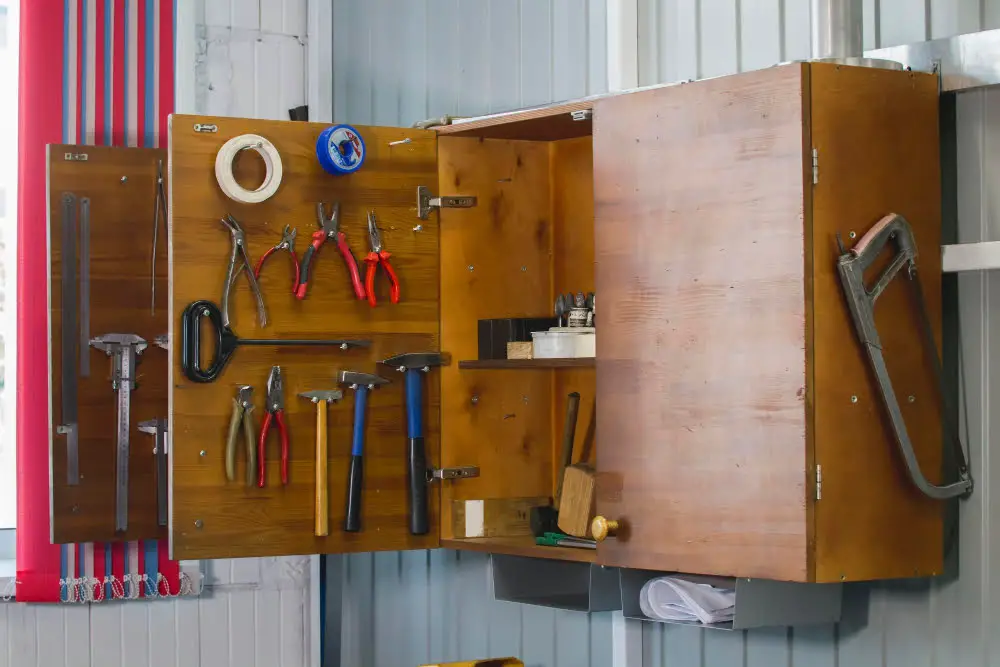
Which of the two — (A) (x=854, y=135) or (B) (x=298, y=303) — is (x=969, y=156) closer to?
(A) (x=854, y=135)

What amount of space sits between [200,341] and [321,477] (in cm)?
37

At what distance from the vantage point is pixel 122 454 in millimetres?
3086

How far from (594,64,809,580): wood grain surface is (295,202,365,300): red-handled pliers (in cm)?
53

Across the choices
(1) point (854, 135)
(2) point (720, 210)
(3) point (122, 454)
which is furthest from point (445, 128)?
(3) point (122, 454)

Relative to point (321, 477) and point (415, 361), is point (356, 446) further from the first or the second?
point (415, 361)

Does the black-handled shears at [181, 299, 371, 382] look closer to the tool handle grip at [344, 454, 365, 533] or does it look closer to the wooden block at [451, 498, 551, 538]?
the tool handle grip at [344, 454, 365, 533]

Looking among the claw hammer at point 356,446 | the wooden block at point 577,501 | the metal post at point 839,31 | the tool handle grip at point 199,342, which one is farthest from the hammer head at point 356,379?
the metal post at point 839,31

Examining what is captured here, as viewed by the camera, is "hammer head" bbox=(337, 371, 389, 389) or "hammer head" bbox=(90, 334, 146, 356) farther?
"hammer head" bbox=(90, 334, 146, 356)

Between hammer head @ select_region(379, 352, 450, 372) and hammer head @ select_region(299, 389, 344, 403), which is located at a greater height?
hammer head @ select_region(379, 352, 450, 372)

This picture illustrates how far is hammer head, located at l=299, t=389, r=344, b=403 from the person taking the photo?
243cm

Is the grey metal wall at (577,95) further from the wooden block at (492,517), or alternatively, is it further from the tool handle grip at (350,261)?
the tool handle grip at (350,261)

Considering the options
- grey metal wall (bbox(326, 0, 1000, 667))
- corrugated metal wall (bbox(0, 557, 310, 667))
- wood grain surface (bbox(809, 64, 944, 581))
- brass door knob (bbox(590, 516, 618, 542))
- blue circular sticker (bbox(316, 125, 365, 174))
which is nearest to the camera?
wood grain surface (bbox(809, 64, 944, 581))

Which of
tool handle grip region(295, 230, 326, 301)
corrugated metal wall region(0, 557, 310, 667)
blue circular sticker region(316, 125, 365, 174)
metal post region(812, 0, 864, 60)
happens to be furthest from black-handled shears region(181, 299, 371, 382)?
corrugated metal wall region(0, 557, 310, 667)

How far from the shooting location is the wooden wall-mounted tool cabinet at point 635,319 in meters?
1.95
